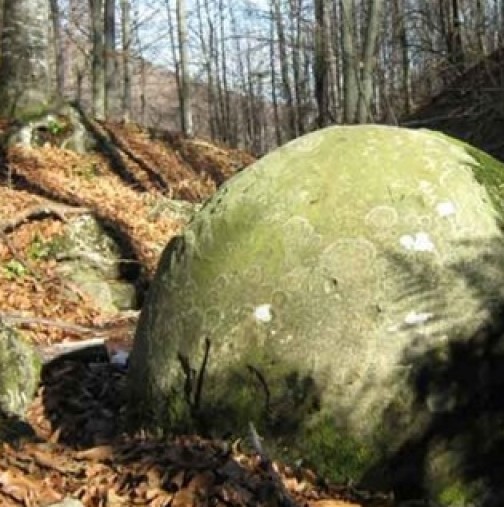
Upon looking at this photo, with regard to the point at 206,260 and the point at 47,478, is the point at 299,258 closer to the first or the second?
the point at 206,260

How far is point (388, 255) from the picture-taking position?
4.32 m

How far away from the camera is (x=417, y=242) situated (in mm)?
4348

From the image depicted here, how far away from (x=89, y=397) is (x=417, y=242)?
2.31 metres

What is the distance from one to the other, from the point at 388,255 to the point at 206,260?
1.01 meters

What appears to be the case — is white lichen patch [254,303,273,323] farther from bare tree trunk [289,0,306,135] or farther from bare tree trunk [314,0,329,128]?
bare tree trunk [289,0,306,135]

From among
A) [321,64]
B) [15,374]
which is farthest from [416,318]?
[321,64]

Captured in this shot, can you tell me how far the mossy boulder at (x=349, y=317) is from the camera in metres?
4.11

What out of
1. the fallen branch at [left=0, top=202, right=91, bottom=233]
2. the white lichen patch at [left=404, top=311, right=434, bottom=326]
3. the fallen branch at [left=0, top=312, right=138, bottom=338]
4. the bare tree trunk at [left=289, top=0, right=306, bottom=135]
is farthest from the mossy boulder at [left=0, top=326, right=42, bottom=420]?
the bare tree trunk at [left=289, top=0, right=306, bottom=135]

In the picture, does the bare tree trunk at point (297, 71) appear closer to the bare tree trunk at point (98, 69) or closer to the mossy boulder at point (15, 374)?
the bare tree trunk at point (98, 69)

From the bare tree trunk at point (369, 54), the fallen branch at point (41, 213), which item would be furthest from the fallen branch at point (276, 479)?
the bare tree trunk at point (369, 54)

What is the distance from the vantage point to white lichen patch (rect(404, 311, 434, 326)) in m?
4.19

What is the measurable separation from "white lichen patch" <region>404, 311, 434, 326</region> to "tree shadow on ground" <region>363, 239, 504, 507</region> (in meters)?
0.05

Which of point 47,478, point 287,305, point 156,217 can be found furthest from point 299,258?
point 156,217

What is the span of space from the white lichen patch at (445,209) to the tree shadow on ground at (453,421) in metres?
0.47
